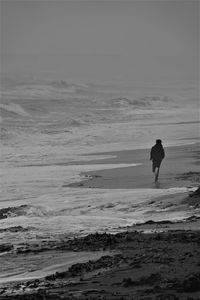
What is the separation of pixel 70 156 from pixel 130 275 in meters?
15.9

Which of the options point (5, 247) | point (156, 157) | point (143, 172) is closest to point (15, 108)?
point (143, 172)

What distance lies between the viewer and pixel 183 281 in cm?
714

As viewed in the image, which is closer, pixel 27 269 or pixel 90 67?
pixel 27 269

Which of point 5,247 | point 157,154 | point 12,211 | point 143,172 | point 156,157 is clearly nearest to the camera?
point 5,247

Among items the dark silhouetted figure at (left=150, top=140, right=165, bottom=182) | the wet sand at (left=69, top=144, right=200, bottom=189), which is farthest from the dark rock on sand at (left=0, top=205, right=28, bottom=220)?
the dark silhouetted figure at (left=150, top=140, right=165, bottom=182)

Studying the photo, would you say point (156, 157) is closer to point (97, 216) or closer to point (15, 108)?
point (97, 216)

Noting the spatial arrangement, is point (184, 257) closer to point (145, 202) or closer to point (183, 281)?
point (183, 281)

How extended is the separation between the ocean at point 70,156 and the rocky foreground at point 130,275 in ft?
5.78

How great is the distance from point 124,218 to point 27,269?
3977mm

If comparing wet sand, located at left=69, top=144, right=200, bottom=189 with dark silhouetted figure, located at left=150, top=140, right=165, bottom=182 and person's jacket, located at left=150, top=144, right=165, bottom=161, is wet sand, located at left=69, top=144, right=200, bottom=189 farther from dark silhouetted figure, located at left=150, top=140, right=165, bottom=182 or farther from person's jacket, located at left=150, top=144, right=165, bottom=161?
person's jacket, located at left=150, top=144, right=165, bottom=161

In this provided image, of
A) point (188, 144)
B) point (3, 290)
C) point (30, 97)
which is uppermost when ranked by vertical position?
point (30, 97)

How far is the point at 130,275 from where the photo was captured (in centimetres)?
774

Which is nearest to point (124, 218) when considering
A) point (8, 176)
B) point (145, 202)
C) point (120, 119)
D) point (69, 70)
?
point (145, 202)

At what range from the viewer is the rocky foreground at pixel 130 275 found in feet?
23.2
